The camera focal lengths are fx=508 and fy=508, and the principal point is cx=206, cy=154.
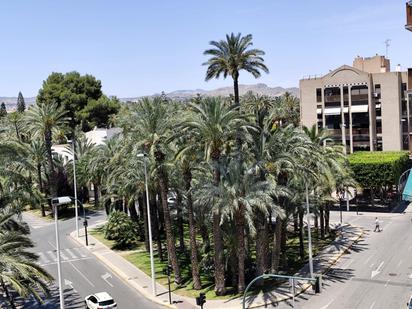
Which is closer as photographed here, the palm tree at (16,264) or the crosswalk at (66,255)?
the palm tree at (16,264)

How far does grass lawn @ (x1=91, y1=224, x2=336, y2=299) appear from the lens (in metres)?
38.4

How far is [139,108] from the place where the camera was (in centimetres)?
3891

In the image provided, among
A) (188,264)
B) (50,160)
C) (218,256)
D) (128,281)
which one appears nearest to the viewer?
(218,256)

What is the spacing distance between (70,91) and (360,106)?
61.4 m

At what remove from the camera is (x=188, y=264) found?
45688 millimetres

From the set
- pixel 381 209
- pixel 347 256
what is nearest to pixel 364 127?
pixel 381 209

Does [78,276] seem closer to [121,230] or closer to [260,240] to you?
[121,230]

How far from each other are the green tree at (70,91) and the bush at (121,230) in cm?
6120

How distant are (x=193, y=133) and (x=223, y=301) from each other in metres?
11.9

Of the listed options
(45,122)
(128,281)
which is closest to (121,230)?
(128,281)

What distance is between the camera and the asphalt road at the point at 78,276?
123ft

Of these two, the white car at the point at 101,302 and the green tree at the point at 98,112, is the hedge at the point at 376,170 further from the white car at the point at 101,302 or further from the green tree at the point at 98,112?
the green tree at the point at 98,112

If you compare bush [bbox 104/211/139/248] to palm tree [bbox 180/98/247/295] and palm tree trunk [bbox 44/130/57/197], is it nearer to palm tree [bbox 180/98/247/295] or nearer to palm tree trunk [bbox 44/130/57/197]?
palm tree trunk [bbox 44/130/57/197]

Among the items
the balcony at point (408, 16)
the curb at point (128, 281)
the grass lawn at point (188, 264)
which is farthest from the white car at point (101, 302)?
the balcony at point (408, 16)
